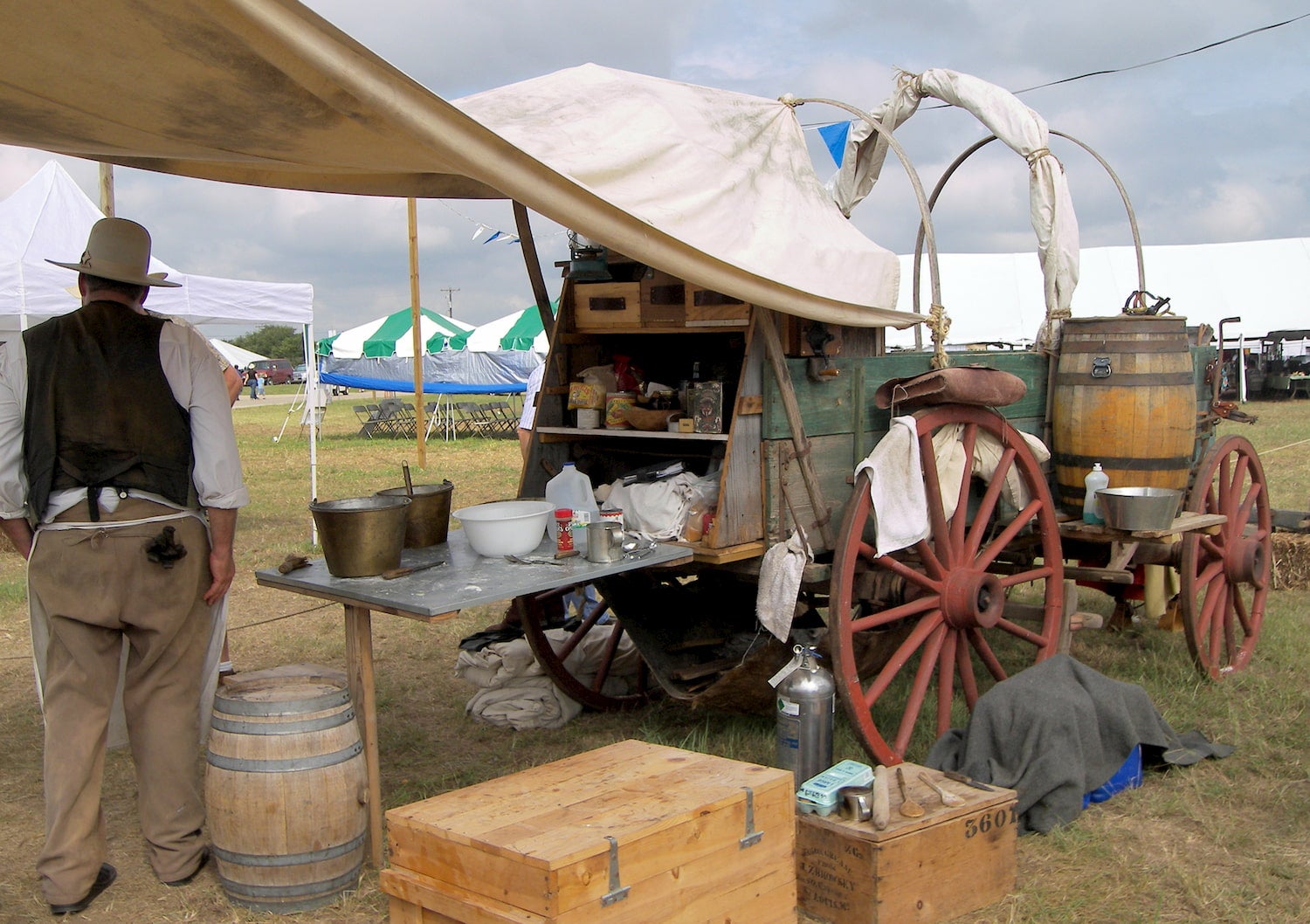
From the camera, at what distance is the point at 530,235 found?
437 centimetres

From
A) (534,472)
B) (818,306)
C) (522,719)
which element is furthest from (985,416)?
(522,719)

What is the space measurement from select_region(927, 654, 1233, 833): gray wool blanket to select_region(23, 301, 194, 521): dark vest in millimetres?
2569

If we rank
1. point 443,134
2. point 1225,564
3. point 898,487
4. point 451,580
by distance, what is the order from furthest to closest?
point 1225,564 < point 898,487 < point 451,580 < point 443,134

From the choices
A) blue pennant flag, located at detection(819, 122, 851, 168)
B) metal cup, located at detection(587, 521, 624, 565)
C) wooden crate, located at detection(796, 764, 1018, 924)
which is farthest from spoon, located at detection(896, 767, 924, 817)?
blue pennant flag, located at detection(819, 122, 851, 168)

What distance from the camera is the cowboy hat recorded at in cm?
317

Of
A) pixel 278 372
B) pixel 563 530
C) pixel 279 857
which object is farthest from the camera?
pixel 278 372

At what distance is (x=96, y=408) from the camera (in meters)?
3.12

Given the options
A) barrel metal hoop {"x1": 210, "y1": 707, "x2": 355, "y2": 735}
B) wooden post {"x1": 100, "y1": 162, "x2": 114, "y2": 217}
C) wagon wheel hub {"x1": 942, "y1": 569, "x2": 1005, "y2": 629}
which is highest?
wooden post {"x1": 100, "y1": 162, "x2": 114, "y2": 217}

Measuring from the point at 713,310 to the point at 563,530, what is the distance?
93cm

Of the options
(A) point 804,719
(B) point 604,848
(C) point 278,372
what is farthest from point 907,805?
(C) point 278,372

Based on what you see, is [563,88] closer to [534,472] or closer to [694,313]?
[694,313]

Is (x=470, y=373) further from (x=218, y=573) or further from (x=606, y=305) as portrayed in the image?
(x=218, y=573)

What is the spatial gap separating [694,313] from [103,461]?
1.94 m

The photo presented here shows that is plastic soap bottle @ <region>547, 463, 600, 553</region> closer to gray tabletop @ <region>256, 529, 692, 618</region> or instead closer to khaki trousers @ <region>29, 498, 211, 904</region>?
gray tabletop @ <region>256, 529, 692, 618</region>
